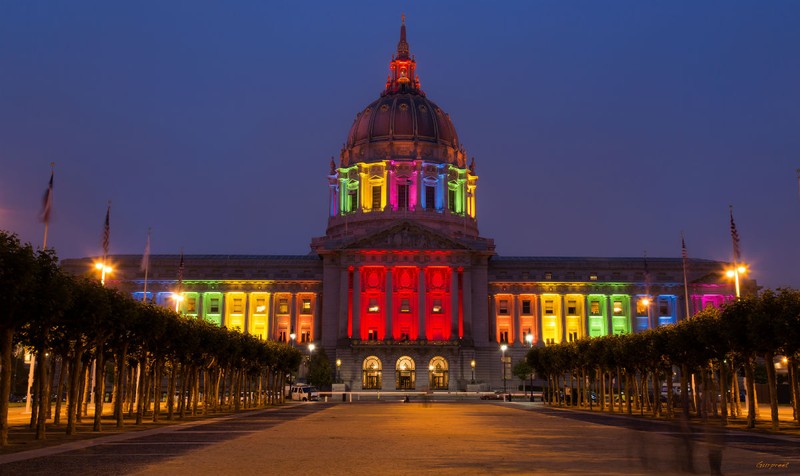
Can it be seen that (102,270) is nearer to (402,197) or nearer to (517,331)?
(517,331)

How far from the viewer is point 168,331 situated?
2037 inches

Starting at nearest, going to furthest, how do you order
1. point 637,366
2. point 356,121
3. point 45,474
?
1. point 45,474
2. point 637,366
3. point 356,121

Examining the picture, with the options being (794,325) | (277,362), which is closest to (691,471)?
(794,325)

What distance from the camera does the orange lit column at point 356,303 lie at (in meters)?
135

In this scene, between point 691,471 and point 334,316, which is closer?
point 691,471

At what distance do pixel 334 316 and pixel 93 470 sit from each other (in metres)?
118

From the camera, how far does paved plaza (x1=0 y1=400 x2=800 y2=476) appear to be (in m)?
17.2

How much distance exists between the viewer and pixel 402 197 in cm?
16238

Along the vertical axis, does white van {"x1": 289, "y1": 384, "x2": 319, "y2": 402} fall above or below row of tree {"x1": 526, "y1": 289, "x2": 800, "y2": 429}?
below

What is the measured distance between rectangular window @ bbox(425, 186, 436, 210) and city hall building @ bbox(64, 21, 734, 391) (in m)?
0.24

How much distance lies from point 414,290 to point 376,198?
3010 cm

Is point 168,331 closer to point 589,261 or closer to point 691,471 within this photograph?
point 691,471

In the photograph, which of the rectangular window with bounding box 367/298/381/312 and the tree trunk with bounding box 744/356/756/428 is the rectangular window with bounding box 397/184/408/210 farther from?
the tree trunk with bounding box 744/356/756/428

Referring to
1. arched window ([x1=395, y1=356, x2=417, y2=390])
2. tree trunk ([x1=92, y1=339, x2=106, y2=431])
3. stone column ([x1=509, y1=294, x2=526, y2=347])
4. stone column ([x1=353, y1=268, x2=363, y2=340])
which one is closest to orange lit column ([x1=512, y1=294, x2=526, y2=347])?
stone column ([x1=509, y1=294, x2=526, y2=347])
